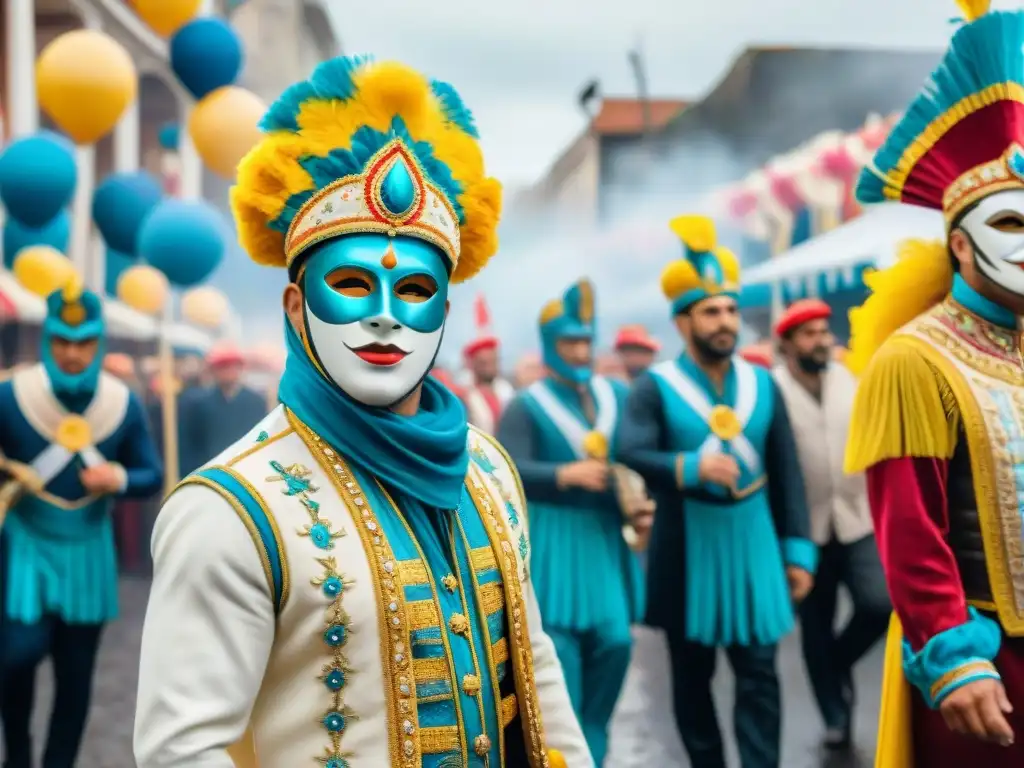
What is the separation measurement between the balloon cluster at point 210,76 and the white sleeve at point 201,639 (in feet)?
14.2

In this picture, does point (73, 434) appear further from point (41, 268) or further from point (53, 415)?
point (41, 268)

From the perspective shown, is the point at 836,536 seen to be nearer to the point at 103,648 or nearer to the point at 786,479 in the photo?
the point at 786,479

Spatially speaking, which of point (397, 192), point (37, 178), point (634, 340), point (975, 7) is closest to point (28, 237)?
point (37, 178)

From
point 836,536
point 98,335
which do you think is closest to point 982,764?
point 836,536

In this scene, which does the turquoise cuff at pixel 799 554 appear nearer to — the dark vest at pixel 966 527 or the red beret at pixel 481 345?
the dark vest at pixel 966 527

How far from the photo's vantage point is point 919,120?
130 inches

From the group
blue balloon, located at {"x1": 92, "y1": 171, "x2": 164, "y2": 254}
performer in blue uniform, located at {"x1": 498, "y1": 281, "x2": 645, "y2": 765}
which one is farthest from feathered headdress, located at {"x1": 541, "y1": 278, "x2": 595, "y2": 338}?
blue balloon, located at {"x1": 92, "y1": 171, "x2": 164, "y2": 254}

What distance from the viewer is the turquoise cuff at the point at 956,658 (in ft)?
9.40

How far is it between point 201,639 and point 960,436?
1.95 metres

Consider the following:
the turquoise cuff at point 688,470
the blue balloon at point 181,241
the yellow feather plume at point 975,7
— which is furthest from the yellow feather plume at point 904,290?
the blue balloon at point 181,241

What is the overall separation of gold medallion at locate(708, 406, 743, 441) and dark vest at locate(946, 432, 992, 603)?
1.59 m

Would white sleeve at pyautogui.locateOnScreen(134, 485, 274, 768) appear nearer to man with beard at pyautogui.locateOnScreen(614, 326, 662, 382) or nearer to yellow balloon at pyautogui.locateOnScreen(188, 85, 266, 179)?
yellow balloon at pyautogui.locateOnScreen(188, 85, 266, 179)

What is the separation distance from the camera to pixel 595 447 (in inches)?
207

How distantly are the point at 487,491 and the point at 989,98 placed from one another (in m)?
1.69
